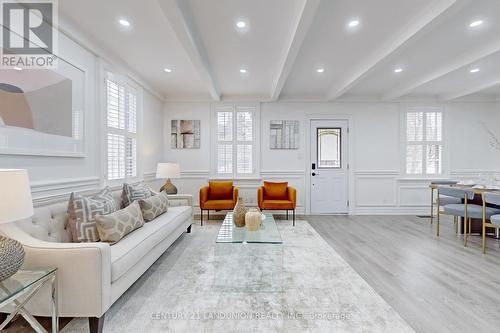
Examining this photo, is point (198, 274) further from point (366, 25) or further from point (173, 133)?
point (173, 133)

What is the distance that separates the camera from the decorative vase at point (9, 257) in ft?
4.22

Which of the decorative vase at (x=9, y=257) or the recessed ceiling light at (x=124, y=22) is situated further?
the recessed ceiling light at (x=124, y=22)

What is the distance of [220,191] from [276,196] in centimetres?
113

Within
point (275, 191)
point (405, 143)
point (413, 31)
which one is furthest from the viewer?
point (405, 143)

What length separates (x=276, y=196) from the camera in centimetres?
492

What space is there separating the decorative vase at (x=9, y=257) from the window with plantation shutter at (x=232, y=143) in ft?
13.8

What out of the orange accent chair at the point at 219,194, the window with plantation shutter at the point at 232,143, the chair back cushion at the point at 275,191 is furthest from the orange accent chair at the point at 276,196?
the window with plantation shutter at the point at 232,143

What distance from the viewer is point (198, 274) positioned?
2512 millimetres

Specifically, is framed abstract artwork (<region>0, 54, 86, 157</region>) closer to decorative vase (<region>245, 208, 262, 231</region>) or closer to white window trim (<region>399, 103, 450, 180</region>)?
decorative vase (<region>245, 208, 262, 231</region>)

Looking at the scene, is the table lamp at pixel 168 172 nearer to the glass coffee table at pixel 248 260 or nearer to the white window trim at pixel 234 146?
the white window trim at pixel 234 146

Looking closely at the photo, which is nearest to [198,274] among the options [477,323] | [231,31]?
[477,323]

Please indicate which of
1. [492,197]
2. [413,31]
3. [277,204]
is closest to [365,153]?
[277,204]

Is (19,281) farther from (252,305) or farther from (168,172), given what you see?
(168,172)

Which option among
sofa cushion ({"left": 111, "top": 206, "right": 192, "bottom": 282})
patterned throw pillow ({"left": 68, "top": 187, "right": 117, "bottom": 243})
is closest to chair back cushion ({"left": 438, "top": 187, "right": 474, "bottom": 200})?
sofa cushion ({"left": 111, "top": 206, "right": 192, "bottom": 282})
